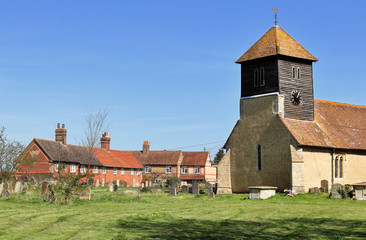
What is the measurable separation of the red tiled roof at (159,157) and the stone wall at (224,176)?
4092cm

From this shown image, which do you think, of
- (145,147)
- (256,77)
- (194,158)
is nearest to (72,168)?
(145,147)

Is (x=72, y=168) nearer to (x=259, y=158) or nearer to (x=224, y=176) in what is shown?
(x=224, y=176)

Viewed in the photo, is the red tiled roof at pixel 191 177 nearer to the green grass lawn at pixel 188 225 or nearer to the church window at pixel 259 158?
the church window at pixel 259 158

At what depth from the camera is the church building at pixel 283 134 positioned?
114 ft

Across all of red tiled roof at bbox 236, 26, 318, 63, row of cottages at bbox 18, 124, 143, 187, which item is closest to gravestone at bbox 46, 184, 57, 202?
red tiled roof at bbox 236, 26, 318, 63

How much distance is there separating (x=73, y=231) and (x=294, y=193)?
22438mm

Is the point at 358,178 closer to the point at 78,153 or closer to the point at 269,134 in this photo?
the point at 269,134

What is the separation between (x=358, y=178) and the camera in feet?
125

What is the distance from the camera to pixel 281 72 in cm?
3684

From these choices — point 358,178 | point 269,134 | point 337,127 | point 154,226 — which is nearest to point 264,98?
point 269,134

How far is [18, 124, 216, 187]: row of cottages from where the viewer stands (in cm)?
5641

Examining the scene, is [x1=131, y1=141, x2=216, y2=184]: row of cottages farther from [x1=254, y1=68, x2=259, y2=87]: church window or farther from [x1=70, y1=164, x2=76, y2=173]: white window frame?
[x1=254, y1=68, x2=259, y2=87]: church window

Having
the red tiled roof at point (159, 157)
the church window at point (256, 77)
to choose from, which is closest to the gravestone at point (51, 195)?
the church window at point (256, 77)

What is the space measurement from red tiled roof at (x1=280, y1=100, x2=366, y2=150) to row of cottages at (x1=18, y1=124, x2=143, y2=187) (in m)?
22.3
